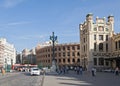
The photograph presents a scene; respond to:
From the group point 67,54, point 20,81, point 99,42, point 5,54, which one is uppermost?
point 99,42

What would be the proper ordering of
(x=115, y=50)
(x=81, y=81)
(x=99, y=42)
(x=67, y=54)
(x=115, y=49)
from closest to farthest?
(x=81, y=81)
(x=115, y=49)
(x=115, y=50)
(x=99, y=42)
(x=67, y=54)

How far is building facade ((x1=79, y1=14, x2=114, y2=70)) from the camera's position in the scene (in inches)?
3637

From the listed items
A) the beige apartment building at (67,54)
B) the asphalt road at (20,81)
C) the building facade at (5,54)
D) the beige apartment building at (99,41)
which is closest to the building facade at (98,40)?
the beige apartment building at (99,41)

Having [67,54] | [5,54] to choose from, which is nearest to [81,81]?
[67,54]

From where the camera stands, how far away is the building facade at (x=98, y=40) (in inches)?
3637

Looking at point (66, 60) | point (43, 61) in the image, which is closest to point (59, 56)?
point (66, 60)

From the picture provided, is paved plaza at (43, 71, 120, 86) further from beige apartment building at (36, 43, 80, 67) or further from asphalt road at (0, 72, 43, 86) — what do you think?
beige apartment building at (36, 43, 80, 67)

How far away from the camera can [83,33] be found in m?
101

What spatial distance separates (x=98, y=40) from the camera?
9362cm

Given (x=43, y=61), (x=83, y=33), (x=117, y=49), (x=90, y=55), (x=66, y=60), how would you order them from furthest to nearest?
(x=43, y=61) → (x=66, y=60) → (x=83, y=33) → (x=90, y=55) → (x=117, y=49)

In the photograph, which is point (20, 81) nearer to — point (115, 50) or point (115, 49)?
point (115, 49)

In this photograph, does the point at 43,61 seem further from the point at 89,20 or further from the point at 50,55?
the point at 89,20

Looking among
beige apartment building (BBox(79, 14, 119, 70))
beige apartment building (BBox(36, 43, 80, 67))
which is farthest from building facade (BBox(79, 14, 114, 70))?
beige apartment building (BBox(36, 43, 80, 67))

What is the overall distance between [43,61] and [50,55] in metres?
11.0
